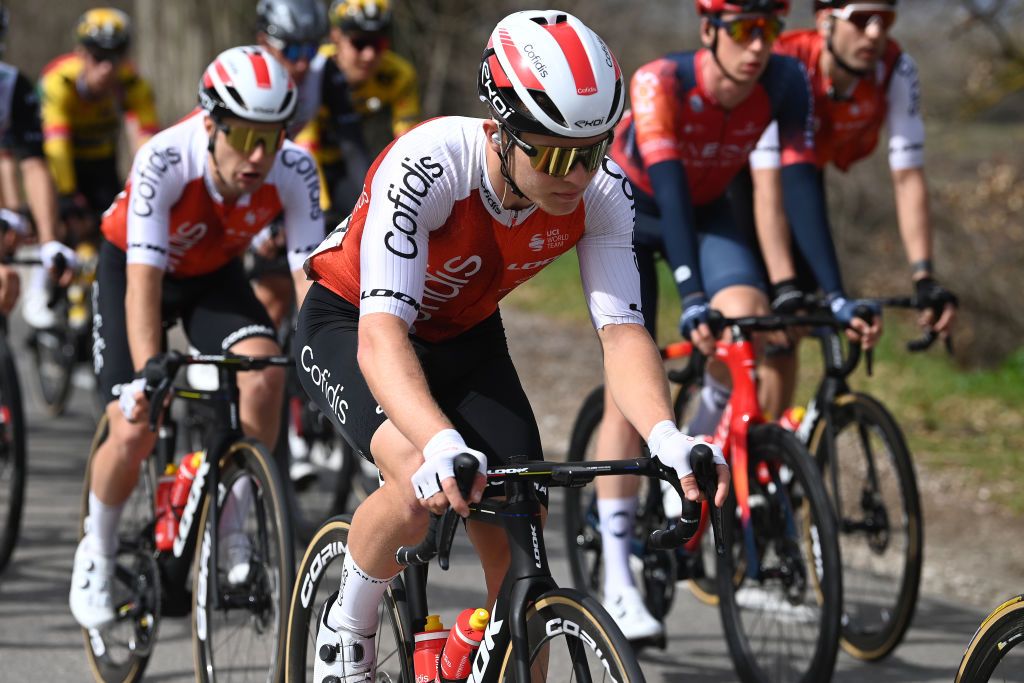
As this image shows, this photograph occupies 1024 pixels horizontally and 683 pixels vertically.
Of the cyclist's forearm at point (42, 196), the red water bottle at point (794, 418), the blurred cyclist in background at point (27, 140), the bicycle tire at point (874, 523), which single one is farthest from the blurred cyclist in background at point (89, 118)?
the bicycle tire at point (874, 523)

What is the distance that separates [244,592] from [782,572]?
1.87 metres

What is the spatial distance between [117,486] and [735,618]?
7.33 feet

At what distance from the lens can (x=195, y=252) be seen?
541cm

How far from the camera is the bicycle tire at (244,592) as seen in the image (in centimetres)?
434

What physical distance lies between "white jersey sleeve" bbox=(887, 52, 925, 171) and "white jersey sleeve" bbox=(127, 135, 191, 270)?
3.08m

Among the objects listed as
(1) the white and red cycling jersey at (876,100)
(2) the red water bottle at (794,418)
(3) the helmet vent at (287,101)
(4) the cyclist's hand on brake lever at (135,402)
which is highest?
(1) the white and red cycling jersey at (876,100)

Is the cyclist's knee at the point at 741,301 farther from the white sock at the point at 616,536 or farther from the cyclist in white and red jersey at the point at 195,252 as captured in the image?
the cyclist in white and red jersey at the point at 195,252

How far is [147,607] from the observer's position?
4863 millimetres

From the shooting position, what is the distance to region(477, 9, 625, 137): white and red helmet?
3.12 meters

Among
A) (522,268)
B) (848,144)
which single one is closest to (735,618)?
(522,268)

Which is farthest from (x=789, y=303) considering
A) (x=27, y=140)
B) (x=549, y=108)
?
(x=27, y=140)

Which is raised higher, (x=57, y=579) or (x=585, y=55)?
(x=585, y=55)

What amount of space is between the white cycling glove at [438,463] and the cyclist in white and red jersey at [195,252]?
177cm

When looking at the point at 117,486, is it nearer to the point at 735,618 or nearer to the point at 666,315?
the point at 735,618
